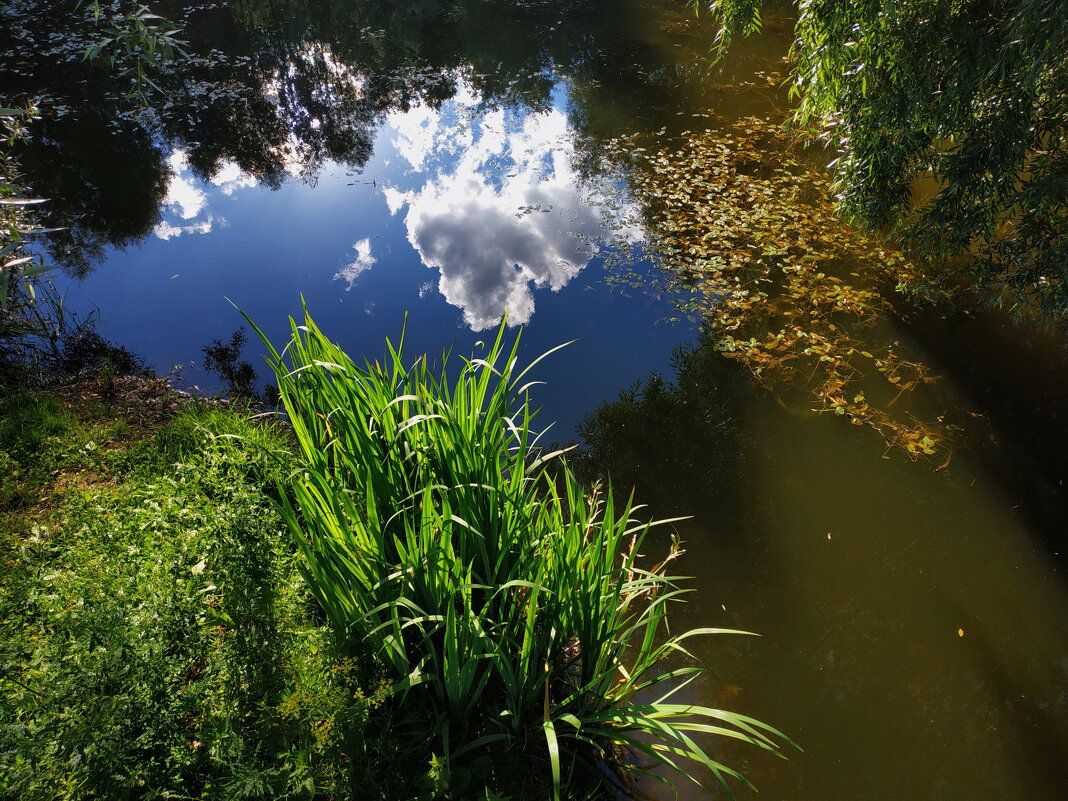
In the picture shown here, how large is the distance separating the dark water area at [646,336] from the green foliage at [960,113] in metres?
0.68

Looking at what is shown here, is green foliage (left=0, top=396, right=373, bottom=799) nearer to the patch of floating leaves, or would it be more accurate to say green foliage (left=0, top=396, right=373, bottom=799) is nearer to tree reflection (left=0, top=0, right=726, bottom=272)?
the patch of floating leaves

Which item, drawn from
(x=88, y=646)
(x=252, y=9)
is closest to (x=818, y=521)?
(x=88, y=646)

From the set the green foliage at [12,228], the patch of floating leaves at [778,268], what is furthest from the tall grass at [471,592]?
the patch of floating leaves at [778,268]

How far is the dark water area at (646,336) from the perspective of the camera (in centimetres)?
220

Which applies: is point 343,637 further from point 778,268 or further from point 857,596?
point 778,268

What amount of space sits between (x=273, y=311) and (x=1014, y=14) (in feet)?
14.1

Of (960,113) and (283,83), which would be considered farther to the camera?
(283,83)

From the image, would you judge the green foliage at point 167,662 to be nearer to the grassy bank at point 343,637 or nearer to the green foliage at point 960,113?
the grassy bank at point 343,637

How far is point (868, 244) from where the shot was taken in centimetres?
423

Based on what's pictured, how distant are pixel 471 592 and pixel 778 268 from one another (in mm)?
3358

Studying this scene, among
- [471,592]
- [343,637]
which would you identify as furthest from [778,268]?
[343,637]

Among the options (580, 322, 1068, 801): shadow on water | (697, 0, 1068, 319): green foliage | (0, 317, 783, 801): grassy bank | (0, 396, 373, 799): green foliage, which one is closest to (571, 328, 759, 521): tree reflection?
(580, 322, 1068, 801): shadow on water

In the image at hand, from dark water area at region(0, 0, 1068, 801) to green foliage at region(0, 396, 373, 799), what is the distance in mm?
1264

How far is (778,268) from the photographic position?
4.12 meters
